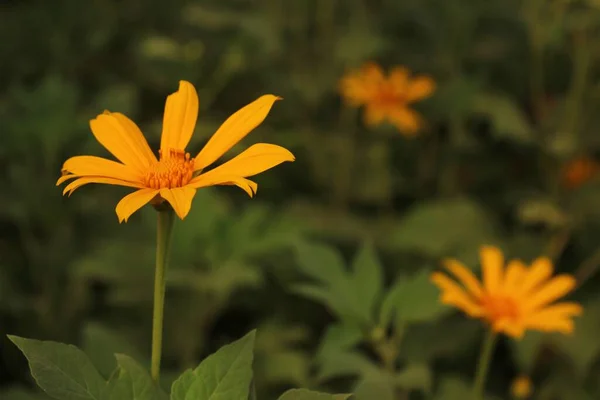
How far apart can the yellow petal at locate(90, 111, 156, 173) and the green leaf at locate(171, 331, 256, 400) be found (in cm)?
16

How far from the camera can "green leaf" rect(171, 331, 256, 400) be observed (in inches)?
21.3

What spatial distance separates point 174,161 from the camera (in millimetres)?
609

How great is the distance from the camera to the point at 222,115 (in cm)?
172

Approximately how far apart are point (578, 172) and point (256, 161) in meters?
1.20

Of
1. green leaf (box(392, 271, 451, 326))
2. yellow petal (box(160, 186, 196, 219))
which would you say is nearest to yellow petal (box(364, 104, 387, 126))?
green leaf (box(392, 271, 451, 326))

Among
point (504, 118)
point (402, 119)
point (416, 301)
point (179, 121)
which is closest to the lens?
point (179, 121)

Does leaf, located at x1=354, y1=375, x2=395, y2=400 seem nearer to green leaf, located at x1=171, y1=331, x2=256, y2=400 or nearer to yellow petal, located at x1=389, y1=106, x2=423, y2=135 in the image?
green leaf, located at x1=171, y1=331, x2=256, y2=400

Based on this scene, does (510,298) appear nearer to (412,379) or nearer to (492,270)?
(492,270)

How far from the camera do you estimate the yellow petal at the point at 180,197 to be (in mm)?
518

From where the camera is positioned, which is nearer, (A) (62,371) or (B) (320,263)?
(A) (62,371)

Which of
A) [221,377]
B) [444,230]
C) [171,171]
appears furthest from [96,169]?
[444,230]

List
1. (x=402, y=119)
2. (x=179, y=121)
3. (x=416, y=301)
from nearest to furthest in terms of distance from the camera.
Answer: (x=179, y=121) < (x=416, y=301) < (x=402, y=119)

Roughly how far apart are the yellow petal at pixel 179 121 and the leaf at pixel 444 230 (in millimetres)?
814

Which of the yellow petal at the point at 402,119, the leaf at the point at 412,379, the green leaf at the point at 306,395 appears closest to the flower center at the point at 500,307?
the leaf at the point at 412,379
